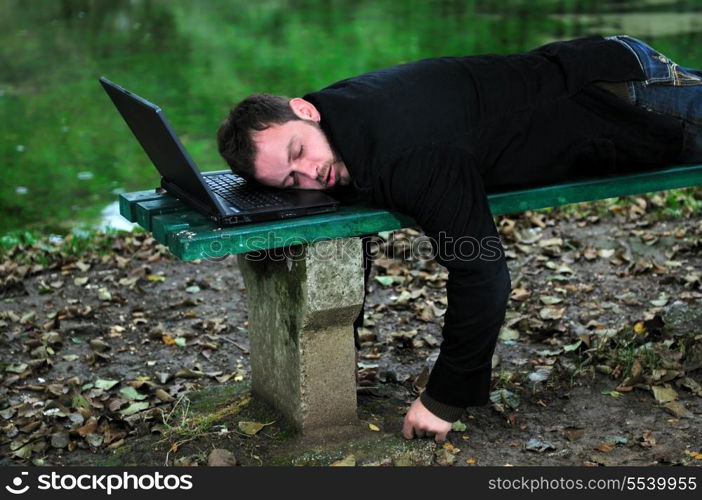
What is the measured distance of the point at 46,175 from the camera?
7699 mm

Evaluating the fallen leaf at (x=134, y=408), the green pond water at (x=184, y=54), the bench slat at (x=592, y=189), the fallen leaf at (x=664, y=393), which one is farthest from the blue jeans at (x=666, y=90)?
the green pond water at (x=184, y=54)

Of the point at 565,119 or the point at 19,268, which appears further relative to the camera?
the point at 19,268

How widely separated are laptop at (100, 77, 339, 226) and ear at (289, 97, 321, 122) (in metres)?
0.26

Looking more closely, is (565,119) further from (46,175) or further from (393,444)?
(46,175)

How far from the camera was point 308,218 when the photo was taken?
9.86 ft

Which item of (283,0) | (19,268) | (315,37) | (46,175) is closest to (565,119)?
(19,268)

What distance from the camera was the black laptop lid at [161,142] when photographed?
280cm

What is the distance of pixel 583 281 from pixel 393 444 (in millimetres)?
2066

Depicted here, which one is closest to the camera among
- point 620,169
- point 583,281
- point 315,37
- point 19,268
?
point 620,169

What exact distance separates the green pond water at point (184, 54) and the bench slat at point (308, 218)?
3537 mm

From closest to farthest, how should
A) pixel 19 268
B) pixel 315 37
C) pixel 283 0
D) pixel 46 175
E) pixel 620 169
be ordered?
pixel 620 169, pixel 19 268, pixel 46 175, pixel 315 37, pixel 283 0

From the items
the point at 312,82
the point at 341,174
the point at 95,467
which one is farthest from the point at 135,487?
the point at 312,82

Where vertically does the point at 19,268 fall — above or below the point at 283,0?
below

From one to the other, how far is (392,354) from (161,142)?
168 centimetres
